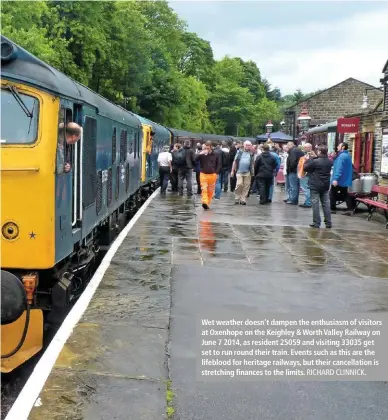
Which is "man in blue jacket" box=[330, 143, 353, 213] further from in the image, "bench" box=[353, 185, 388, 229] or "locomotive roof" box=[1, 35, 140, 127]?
"locomotive roof" box=[1, 35, 140, 127]

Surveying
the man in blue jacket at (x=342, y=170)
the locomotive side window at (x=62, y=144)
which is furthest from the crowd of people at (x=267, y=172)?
the locomotive side window at (x=62, y=144)

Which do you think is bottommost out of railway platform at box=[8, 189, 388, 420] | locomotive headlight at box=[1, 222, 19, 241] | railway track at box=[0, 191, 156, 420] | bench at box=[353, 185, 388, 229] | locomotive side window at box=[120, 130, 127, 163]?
railway track at box=[0, 191, 156, 420]

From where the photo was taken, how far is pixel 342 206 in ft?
62.5

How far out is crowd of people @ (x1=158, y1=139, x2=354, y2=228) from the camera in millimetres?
12945

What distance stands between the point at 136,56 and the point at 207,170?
3679 centimetres

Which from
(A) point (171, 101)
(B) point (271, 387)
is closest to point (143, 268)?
(B) point (271, 387)

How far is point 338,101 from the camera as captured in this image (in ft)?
163

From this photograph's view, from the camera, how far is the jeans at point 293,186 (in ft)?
58.7

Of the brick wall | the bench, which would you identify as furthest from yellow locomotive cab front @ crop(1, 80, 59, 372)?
the brick wall

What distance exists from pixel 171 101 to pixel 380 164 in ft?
133

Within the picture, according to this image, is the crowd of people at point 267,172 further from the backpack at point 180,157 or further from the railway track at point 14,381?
the railway track at point 14,381

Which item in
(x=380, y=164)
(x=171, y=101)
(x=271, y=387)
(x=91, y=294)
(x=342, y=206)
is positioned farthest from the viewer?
(x=171, y=101)

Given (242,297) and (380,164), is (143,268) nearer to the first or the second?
(242,297)

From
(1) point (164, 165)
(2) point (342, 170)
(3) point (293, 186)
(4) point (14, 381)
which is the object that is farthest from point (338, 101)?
(4) point (14, 381)
